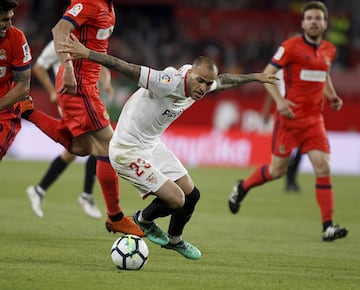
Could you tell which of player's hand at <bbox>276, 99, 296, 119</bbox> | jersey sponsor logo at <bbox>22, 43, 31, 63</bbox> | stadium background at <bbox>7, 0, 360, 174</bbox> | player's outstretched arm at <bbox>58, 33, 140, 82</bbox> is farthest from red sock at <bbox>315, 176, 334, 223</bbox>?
stadium background at <bbox>7, 0, 360, 174</bbox>

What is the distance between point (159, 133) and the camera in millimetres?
7305

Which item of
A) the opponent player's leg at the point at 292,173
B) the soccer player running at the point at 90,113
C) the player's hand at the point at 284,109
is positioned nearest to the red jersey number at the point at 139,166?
the soccer player running at the point at 90,113

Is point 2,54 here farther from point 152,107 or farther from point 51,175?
point 51,175

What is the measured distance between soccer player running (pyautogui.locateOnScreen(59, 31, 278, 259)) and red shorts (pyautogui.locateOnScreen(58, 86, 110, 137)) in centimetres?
101

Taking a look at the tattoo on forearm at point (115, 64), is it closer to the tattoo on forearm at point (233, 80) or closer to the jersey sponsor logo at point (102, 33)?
the tattoo on forearm at point (233, 80)

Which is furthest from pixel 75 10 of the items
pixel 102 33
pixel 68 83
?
pixel 68 83

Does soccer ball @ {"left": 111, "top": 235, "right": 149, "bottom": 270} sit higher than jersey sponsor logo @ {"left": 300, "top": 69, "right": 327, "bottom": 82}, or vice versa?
jersey sponsor logo @ {"left": 300, "top": 69, "right": 327, "bottom": 82}

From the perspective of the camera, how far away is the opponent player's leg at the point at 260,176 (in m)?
10.1

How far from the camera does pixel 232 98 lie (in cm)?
2212

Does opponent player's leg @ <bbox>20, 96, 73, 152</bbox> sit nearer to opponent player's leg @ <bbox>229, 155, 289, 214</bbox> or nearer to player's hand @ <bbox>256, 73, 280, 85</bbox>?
player's hand @ <bbox>256, 73, 280, 85</bbox>

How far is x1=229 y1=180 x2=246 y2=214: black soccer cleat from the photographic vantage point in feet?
35.2

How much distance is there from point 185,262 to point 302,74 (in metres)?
3.36

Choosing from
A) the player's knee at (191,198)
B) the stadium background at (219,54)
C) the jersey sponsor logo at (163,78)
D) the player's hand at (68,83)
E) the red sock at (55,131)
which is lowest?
the stadium background at (219,54)

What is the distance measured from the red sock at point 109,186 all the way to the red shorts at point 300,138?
2.50 meters
